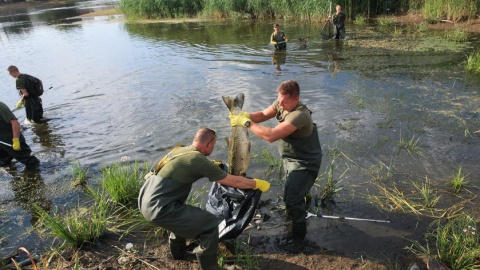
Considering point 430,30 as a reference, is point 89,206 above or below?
below

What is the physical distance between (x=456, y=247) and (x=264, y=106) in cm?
581

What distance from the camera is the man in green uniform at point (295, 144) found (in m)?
3.66

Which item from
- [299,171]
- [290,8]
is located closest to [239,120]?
[299,171]

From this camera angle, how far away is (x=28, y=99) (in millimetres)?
8172

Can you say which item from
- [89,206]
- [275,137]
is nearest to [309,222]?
[275,137]

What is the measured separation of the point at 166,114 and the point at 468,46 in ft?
39.1

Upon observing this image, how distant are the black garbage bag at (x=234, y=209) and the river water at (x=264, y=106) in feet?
3.54

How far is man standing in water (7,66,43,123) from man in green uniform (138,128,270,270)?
20.9 ft

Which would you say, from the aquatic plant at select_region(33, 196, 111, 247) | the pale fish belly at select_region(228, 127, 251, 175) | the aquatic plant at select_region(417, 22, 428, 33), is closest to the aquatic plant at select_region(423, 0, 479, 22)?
the aquatic plant at select_region(417, 22, 428, 33)

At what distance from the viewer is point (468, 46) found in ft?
42.0

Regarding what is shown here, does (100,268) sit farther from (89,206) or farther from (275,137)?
(275,137)

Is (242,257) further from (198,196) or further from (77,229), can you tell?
(77,229)

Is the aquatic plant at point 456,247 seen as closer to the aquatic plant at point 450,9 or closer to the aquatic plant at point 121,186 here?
the aquatic plant at point 121,186

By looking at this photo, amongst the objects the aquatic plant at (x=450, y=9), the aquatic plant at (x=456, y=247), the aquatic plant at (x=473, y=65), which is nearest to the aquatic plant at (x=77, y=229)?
the aquatic plant at (x=456, y=247)
